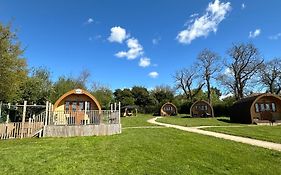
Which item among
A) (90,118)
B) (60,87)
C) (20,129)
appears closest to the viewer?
(20,129)

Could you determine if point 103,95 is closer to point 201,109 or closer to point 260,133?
point 201,109

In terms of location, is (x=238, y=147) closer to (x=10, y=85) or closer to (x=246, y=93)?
(x=10, y=85)

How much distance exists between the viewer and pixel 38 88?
96.4ft

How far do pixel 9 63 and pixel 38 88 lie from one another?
1301 centimetres

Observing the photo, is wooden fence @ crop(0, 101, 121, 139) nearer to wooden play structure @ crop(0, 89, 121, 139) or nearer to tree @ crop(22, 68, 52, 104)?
wooden play structure @ crop(0, 89, 121, 139)

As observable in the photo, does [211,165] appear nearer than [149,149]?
Yes

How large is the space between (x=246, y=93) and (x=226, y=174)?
53926mm

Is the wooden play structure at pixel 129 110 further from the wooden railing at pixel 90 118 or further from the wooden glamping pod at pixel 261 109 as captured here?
the wooden railing at pixel 90 118

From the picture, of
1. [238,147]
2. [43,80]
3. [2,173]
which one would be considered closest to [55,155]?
[2,173]

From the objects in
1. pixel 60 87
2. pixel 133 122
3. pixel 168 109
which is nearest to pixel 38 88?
pixel 60 87

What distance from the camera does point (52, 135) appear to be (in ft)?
52.3

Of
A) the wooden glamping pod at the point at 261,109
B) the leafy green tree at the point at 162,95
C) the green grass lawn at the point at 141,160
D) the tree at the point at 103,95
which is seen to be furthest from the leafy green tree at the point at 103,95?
the green grass lawn at the point at 141,160

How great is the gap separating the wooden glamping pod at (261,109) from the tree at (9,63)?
91.3 ft

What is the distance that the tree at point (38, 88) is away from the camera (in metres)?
27.8
